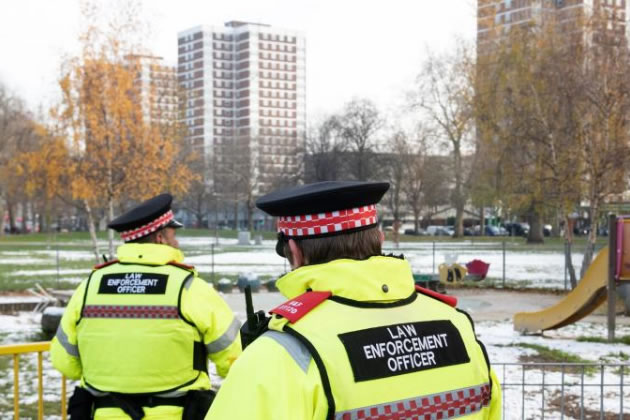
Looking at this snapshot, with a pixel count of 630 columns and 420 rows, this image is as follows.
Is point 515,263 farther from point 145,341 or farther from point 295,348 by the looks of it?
point 295,348

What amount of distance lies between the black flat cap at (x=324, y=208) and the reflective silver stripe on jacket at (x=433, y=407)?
52 centimetres

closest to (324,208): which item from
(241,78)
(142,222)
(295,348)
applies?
(295,348)

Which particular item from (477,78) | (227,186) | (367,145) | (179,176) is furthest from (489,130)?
(227,186)

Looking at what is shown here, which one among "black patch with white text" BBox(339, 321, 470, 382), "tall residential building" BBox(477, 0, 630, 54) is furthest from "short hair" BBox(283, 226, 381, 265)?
"tall residential building" BBox(477, 0, 630, 54)

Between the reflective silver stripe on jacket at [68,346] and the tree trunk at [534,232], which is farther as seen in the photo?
the tree trunk at [534,232]

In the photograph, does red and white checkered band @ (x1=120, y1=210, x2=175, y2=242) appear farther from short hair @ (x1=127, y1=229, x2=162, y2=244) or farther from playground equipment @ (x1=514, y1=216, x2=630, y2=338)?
playground equipment @ (x1=514, y1=216, x2=630, y2=338)

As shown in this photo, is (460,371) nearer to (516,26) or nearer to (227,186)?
Result: (516,26)

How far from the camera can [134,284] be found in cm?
376

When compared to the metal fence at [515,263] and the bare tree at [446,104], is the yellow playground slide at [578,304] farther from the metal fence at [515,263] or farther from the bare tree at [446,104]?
the bare tree at [446,104]

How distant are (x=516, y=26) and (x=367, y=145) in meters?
43.9

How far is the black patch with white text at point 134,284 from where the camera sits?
12.3 ft

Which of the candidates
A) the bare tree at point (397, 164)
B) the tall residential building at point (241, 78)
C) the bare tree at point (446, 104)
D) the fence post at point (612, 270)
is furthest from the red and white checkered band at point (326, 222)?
the tall residential building at point (241, 78)

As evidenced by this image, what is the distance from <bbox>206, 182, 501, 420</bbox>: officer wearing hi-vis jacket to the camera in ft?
5.94

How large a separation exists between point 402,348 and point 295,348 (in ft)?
1.13
